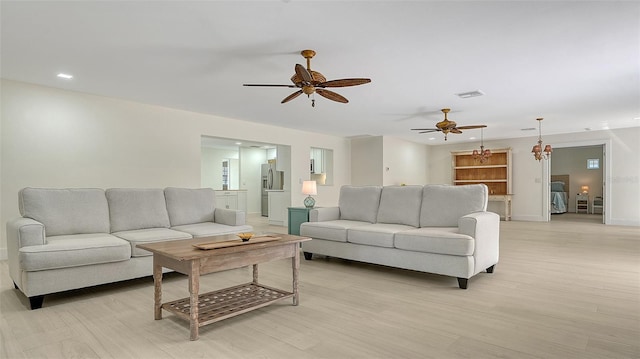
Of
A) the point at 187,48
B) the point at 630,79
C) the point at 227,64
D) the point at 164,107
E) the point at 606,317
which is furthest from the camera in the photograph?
the point at 164,107

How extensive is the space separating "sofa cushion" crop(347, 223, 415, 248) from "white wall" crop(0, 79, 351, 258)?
3.64 meters

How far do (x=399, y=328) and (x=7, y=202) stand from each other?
513 cm

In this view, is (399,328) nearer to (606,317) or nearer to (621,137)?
(606,317)

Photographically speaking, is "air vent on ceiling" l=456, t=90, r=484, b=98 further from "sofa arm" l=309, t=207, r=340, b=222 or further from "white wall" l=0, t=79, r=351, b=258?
"white wall" l=0, t=79, r=351, b=258

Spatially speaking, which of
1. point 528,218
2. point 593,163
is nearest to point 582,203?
point 593,163

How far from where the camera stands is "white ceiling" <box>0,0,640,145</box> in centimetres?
283

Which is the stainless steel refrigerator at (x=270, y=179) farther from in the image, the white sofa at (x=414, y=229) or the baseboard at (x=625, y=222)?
the baseboard at (x=625, y=222)

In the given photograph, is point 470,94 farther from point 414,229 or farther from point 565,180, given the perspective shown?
point 565,180

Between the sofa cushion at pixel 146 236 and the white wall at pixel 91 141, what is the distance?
2.03m

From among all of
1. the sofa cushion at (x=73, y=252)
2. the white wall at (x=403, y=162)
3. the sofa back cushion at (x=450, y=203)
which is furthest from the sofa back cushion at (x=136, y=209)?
the white wall at (x=403, y=162)

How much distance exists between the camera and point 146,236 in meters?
3.56

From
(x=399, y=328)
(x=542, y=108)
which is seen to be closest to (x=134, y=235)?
(x=399, y=328)

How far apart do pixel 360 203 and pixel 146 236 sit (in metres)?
2.69

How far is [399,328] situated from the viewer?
2420mm
